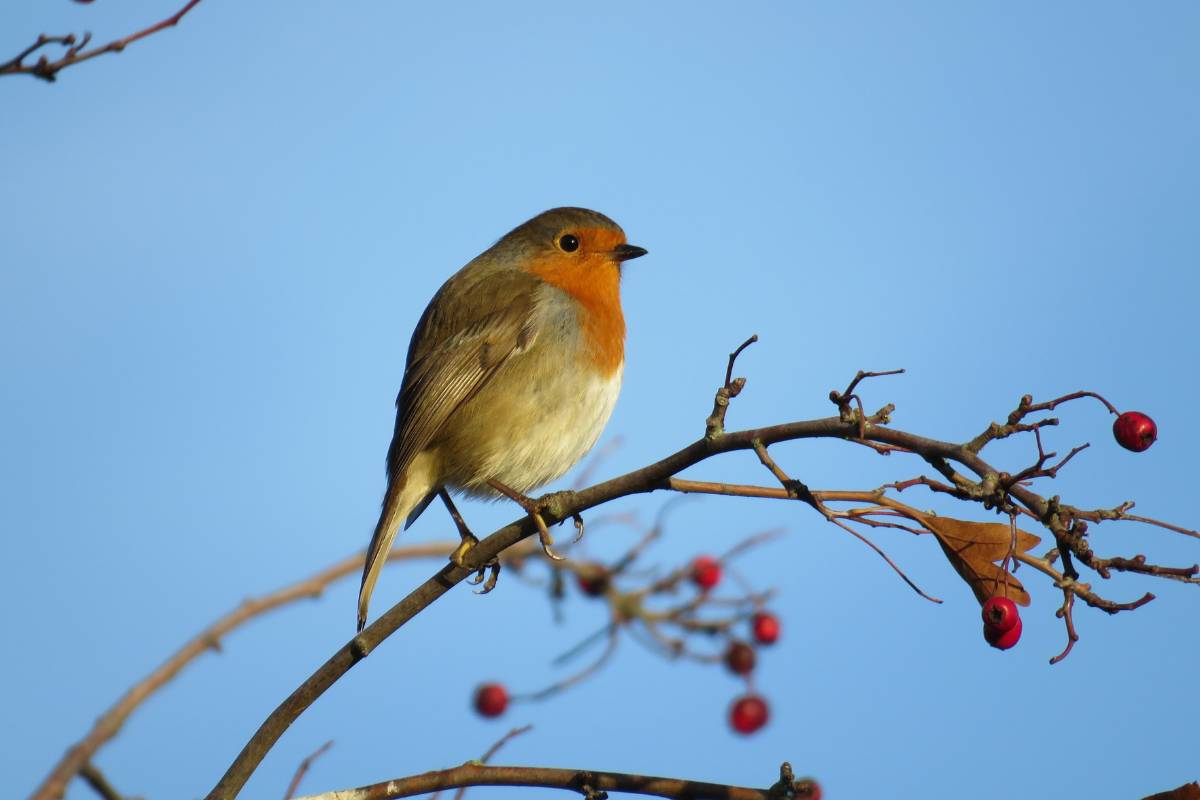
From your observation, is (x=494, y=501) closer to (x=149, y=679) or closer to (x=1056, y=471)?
(x=149, y=679)

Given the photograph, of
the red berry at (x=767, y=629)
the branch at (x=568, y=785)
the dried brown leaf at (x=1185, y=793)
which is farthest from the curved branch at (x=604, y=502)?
the red berry at (x=767, y=629)

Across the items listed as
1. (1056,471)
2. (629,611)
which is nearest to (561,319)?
(629,611)

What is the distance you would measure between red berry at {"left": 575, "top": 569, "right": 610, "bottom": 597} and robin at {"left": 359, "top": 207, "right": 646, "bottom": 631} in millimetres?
441

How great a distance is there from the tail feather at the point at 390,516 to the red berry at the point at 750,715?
6.13ft

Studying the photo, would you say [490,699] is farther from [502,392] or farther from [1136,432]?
[1136,432]

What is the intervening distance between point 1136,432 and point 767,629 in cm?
303

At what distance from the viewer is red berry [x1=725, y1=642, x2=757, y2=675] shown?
4.51m

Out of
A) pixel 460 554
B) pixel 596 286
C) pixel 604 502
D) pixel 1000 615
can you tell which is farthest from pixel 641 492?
pixel 596 286

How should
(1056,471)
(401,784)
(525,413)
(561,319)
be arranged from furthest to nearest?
1. (561,319)
2. (525,413)
3. (401,784)
4. (1056,471)

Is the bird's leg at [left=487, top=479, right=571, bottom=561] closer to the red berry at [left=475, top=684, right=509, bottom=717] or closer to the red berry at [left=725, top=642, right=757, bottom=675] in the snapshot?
the red berry at [left=725, top=642, right=757, bottom=675]

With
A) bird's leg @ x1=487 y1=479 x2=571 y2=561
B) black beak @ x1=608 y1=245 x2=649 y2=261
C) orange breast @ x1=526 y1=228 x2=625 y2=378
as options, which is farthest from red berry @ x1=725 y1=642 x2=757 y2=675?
black beak @ x1=608 y1=245 x2=649 y2=261

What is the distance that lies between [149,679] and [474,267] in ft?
8.48

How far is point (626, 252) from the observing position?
4586 millimetres

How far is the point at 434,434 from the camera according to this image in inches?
157
